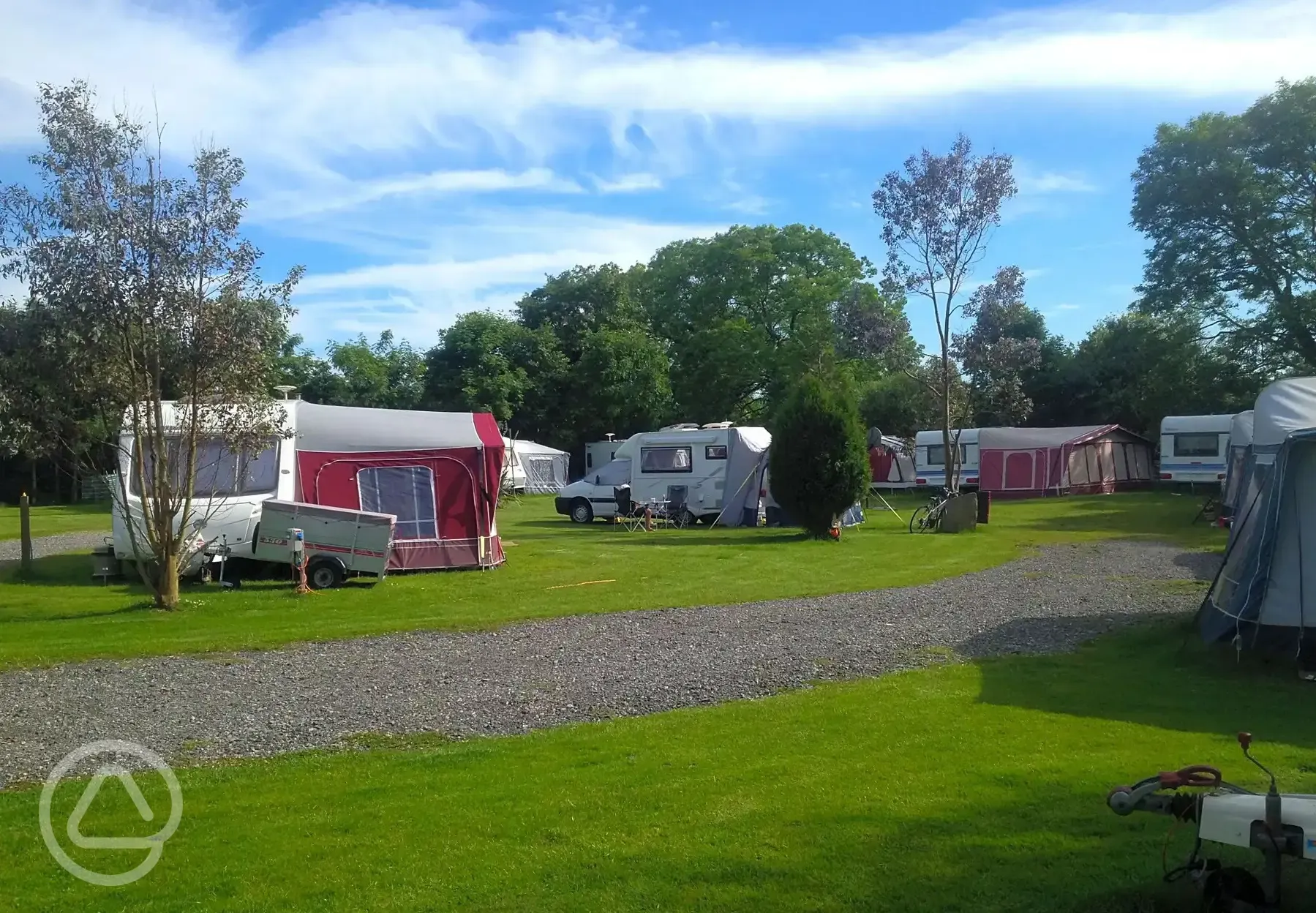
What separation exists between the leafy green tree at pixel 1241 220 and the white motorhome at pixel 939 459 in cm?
664

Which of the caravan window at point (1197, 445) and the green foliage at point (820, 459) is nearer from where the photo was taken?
the green foliage at point (820, 459)

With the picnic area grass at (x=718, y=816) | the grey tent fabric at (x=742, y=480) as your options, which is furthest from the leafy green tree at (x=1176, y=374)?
the picnic area grass at (x=718, y=816)

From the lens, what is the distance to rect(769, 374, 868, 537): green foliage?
20.8 metres

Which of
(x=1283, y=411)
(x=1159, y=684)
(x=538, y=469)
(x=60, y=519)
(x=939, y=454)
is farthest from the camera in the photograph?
(x=538, y=469)

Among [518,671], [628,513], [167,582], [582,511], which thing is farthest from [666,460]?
[518,671]

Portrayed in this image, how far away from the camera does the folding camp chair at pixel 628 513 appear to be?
24655 millimetres

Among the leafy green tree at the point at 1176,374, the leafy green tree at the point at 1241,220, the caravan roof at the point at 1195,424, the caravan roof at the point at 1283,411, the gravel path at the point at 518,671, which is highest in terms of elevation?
the leafy green tree at the point at 1241,220

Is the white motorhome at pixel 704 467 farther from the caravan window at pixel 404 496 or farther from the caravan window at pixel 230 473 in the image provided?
the caravan window at pixel 230 473

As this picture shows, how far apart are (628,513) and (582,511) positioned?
1704mm

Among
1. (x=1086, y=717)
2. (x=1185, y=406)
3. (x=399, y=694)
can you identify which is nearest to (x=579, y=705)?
(x=399, y=694)

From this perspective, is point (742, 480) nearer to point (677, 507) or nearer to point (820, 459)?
point (677, 507)

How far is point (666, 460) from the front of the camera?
998 inches

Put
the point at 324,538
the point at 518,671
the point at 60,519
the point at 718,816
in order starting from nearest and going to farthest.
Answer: the point at 718,816 → the point at 518,671 → the point at 324,538 → the point at 60,519
